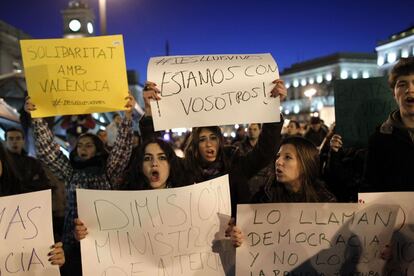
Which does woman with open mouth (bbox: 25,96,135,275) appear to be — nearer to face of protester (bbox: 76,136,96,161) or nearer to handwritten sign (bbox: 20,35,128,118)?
face of protester (bbox: 76,136,96,161)

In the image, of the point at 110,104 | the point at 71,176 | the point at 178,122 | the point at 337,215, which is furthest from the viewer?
the point at 71,176

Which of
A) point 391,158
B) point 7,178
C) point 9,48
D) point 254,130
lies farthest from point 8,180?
point 9,48

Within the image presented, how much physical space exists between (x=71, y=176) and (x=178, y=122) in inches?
46.9

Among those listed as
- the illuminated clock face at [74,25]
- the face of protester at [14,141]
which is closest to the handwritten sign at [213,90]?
the face of protester at [14,141]

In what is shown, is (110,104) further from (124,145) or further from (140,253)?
(140,253)

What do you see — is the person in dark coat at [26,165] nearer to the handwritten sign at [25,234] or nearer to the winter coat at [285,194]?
the handwritten sign at [25,234]

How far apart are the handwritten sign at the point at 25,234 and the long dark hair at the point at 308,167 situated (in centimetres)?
167

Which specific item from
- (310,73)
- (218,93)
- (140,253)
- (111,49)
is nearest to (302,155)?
(218,93)

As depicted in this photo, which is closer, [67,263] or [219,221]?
[219,221]

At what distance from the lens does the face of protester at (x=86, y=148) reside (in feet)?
12.1

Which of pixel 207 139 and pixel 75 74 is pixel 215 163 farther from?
pixel 75 74

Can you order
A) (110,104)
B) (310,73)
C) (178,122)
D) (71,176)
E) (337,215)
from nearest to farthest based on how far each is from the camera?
(337,215) → (178,122) → (110,104) → (71,176) → (310,73)

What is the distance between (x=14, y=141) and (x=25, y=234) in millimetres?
2508

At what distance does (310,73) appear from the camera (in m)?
81.7
